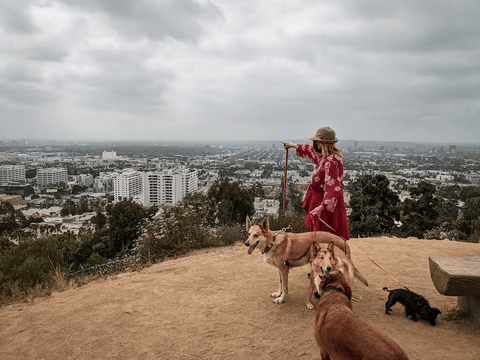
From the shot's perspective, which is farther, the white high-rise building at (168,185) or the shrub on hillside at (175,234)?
the white high-rise building at (168,185)

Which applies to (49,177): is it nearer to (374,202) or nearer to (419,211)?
(374,202)

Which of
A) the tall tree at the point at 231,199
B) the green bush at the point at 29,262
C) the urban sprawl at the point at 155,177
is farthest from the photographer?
the urban sprawl at the point at 155,177

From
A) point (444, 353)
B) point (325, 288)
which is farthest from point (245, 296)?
point (444, 353)

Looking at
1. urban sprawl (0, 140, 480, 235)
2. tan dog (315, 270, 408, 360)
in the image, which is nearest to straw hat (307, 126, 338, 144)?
tan dog (315, 270, 408, 360)

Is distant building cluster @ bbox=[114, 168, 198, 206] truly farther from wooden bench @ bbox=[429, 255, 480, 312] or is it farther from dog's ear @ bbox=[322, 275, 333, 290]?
dog's ear @ bbox=[322, 275, 333, 290]

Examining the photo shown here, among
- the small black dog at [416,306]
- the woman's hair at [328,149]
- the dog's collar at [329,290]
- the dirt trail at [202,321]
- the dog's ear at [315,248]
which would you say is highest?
the woman's hair at [328,149]

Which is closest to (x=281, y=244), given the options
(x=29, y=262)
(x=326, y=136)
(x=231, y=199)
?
(x=326, y=136)

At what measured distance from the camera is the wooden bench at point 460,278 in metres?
2.90

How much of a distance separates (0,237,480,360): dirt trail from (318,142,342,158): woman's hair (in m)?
2.12

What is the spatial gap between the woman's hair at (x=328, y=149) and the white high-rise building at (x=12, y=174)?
72.7m

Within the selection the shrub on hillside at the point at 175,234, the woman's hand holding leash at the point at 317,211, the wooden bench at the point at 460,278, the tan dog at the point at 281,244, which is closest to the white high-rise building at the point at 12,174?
the shrub on hillside at the point at 175,234

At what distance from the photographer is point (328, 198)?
3564 millimetres

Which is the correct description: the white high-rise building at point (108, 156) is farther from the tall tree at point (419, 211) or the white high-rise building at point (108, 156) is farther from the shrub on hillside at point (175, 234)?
the shrub on hillside at point (175, 234)

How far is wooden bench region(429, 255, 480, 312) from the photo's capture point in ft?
9.52
